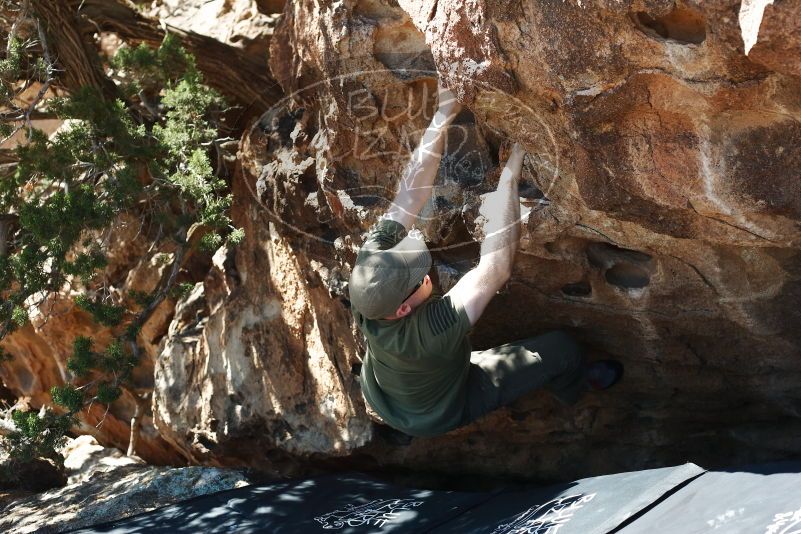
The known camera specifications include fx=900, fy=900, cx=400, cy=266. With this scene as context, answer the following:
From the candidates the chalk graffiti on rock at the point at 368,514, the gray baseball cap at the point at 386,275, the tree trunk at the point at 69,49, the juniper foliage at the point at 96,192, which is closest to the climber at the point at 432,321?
the gray baseball cap at the point at 386,275

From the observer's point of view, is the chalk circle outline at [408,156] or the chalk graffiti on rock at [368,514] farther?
the chalk graffiti on rock at [368,514]

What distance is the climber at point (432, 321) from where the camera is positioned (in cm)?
324

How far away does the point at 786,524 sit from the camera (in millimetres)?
2400

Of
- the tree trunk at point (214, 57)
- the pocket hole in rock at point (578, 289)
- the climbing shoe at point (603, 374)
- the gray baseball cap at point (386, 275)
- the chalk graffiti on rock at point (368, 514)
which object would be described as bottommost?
the chalk graffiti on rock at point (368, 514)

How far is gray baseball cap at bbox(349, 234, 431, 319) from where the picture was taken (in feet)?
10.5

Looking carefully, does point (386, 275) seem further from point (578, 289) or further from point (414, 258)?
point (578, 289)

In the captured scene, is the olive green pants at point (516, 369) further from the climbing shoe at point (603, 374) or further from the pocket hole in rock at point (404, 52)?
the pocket hole in rock at point (404, 52)

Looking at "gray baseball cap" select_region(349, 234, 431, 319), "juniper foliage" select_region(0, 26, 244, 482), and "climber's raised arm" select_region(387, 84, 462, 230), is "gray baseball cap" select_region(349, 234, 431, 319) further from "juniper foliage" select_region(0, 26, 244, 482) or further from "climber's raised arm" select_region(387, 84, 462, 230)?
"juniper foliage" select_region(0, 26, 244, 482)

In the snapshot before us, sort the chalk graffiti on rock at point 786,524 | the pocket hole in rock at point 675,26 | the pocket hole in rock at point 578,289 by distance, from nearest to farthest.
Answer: the chalk graffiti on rock at point 786,524, the pocket hole in rock at point 675,26, the pocket hole in rock at point 578,289

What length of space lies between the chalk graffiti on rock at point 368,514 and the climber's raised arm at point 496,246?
0.87 m

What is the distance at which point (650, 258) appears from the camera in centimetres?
344

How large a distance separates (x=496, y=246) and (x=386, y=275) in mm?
415

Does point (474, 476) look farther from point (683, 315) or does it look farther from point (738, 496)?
point (738, 496)

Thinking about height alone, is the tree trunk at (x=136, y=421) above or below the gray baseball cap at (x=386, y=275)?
below
